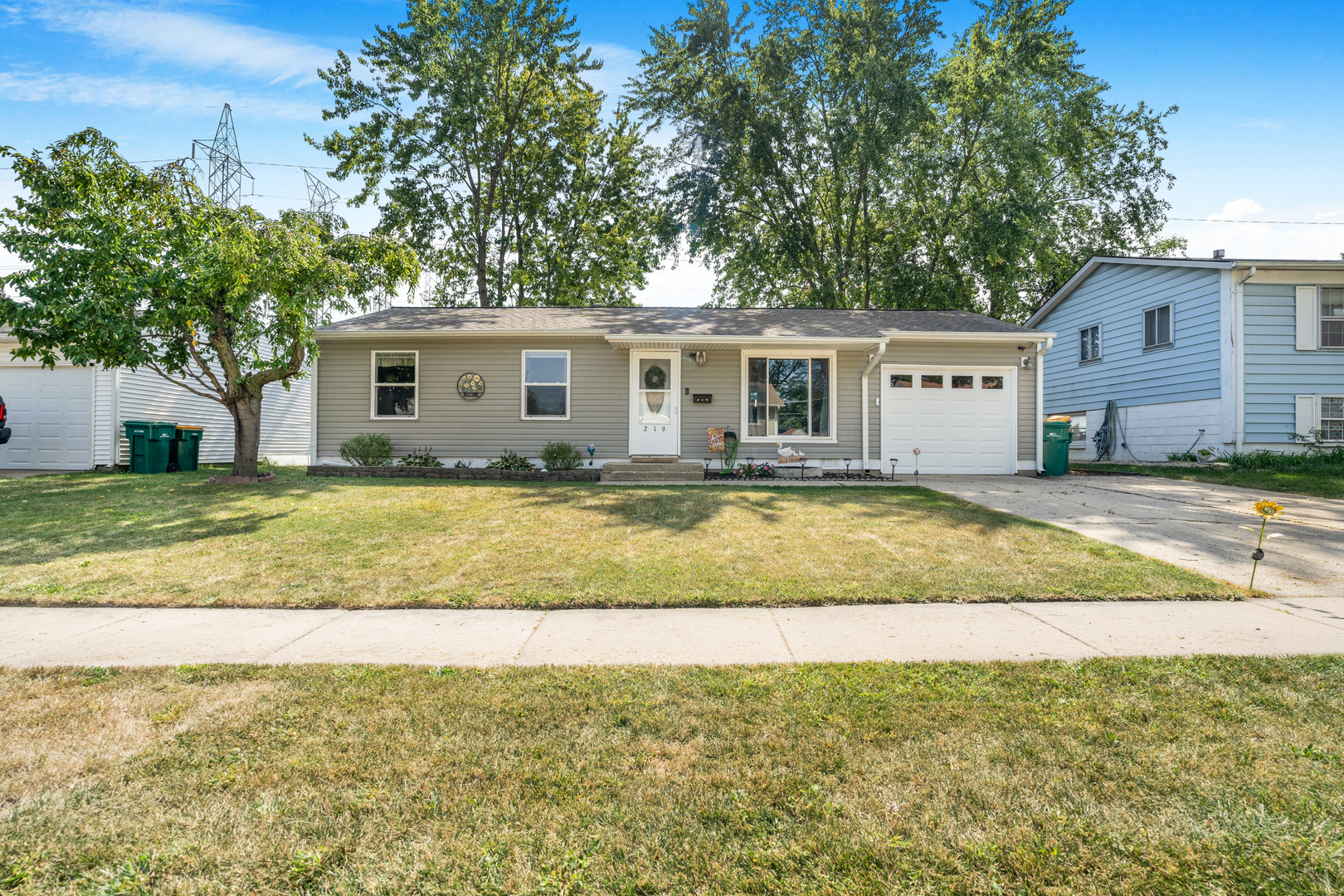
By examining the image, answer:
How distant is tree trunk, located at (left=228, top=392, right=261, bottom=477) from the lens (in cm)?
1069

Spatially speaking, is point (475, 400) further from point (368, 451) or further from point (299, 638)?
point (299, 638)

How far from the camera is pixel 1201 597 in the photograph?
473 cm

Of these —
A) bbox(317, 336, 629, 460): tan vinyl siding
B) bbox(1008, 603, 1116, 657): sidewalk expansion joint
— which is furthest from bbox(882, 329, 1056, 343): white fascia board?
bbox(1008, 603, 1116, 657): sidewalk expansion joint

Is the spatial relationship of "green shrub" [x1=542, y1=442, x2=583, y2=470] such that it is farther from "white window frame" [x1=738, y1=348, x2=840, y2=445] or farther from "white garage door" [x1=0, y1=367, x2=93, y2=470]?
"white garage door" [x1=0, y1=367, x2=93, y2=470]

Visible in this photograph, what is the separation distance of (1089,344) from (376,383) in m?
18.9

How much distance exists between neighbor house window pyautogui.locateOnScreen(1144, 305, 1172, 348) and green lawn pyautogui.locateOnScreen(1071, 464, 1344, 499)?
3498 mm

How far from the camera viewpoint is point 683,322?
14.1m

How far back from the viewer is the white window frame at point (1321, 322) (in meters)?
13.4

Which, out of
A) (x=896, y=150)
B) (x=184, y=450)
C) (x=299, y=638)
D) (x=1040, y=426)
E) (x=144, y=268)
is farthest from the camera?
(x=896, y=150)

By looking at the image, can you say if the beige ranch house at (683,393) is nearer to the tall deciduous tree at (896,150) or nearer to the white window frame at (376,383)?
the white window frame at (376,383)

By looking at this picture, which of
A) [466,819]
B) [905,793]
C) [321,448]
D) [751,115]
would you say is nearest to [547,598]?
[466,819]

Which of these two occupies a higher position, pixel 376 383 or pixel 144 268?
pixel 144 268

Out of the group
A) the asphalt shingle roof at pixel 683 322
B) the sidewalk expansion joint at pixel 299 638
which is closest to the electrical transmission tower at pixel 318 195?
the asphalt shingle roof at pixel 683 322

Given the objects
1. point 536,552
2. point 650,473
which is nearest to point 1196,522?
point 536,552
